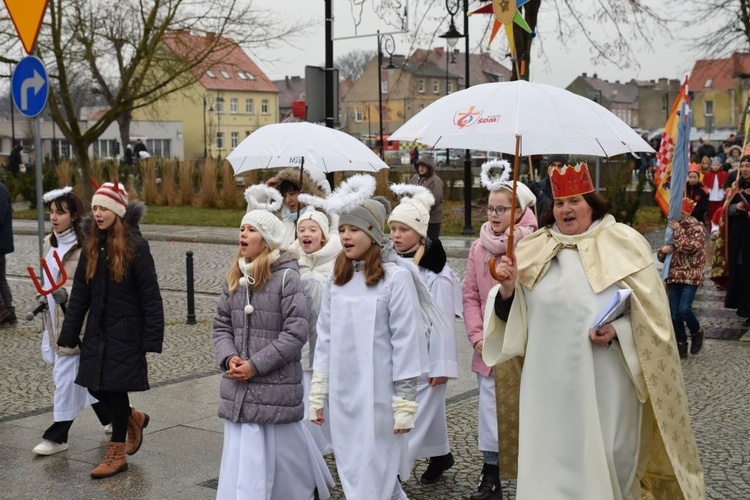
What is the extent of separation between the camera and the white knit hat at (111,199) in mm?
6418

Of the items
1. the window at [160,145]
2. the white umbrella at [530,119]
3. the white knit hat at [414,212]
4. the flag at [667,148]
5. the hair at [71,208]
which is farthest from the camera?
the window at [160,145]

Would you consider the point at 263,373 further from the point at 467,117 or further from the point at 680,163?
the point at 680,163

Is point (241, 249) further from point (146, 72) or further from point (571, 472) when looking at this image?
point (146, 72)

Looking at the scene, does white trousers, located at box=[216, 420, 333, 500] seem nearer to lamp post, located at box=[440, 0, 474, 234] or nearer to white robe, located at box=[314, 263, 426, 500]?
white robe, located at box=[314, 263, 426, 500]

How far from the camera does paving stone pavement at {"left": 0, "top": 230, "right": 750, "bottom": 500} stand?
626 centimetres

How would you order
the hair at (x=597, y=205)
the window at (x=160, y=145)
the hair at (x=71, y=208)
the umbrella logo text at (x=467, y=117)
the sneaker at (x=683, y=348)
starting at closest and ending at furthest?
the hair at (x=597, y=205), the umbrella logo text at (x=467, y=117), the hair at (x=71, y=208), the sneaker at (x=683, y=348), the window at (x=160, y=145)

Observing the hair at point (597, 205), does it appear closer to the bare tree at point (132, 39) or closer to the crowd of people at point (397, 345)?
the crowd of people at point (397, 345)

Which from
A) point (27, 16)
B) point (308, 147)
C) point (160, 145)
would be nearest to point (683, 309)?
point (308, 147)

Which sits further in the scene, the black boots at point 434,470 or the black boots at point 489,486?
the black boots at point 434,470

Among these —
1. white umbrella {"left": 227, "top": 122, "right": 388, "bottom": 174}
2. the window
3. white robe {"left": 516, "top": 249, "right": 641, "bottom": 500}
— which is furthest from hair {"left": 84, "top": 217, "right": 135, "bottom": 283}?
the window

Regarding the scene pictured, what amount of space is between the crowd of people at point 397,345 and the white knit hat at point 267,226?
11mm

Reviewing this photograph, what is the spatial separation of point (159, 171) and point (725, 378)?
26.2 metres

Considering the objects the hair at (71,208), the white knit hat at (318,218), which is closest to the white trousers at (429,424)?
the white knit hat at (318,218)

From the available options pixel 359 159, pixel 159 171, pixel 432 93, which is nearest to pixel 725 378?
pixel 359 159
